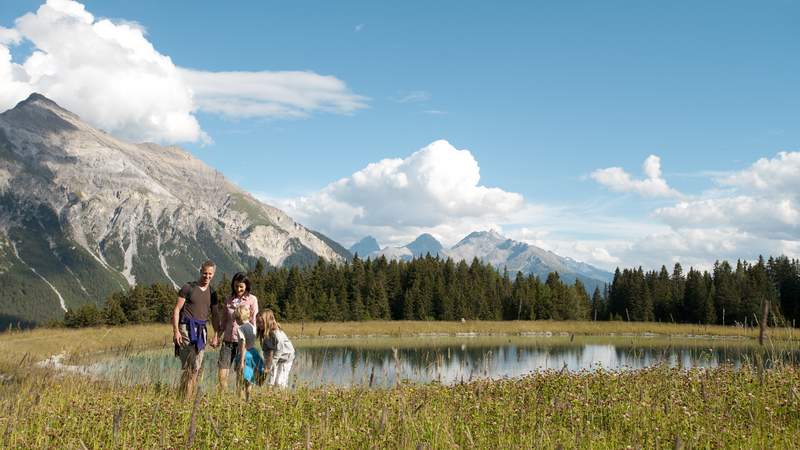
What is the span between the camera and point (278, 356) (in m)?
13.6

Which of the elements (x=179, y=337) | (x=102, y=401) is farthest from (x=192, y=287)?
(x=102, y=401)

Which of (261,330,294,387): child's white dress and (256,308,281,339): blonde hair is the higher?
(256,308,281,339): blonde hair

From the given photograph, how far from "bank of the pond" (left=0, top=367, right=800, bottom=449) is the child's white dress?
2708 mm

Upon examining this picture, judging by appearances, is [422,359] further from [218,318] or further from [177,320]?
[177,320]

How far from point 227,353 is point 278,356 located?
130 centimetres

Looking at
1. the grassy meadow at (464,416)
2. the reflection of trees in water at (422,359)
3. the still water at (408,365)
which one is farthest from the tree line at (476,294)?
the grassy meadow at (464,416)

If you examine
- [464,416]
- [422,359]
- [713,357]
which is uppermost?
[713,357]

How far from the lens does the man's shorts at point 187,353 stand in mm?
11922

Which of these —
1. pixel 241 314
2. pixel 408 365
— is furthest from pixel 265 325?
pixel 408 365

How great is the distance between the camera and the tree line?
301ft

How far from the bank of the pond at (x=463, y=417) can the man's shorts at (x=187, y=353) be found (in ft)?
5.25

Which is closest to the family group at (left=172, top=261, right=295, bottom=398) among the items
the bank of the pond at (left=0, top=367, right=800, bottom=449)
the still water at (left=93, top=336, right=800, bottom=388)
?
the still water at (left=93, top=336, right=800, bottom=388)

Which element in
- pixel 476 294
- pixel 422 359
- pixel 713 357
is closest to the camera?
pixel 713 357

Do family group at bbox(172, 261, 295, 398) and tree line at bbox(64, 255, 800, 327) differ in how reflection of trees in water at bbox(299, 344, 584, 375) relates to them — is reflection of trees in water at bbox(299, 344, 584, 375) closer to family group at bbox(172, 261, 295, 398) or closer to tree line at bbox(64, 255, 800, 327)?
family group at bbox(172, 261, 295, 398)
